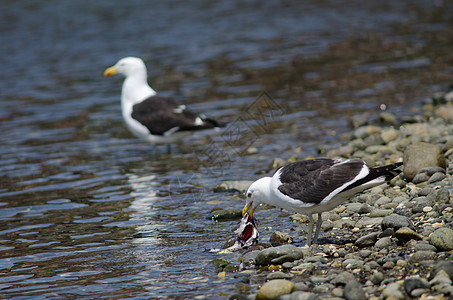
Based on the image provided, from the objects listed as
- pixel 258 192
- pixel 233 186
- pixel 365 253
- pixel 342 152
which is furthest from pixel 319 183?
pixel 342 152

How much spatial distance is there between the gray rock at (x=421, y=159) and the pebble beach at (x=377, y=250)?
0.01 meters

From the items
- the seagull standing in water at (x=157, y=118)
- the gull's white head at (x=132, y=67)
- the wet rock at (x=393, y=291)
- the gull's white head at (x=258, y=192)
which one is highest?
the gull's white head at (x=132, y=67)

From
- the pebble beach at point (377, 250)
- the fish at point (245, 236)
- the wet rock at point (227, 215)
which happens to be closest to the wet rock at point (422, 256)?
the pebble beach at point (377, 250)

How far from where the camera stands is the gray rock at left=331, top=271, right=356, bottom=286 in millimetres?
5269

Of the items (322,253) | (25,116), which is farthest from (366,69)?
(322,253)

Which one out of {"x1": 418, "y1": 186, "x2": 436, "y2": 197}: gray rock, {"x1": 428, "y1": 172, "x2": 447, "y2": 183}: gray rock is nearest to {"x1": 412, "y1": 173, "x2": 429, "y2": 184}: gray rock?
{"x1": 428, "y1": 172, "x2": 447, "y2": 183}: gray rock

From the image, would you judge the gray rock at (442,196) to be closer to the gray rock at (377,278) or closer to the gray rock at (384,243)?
the gray rock at (384,243)

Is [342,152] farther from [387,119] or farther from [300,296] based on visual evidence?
[300,296]

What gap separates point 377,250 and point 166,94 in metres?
10.5

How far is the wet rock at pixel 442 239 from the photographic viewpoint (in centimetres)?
562

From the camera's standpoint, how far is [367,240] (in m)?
6.16

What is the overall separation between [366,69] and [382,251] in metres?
11.5

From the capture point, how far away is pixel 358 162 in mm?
6324

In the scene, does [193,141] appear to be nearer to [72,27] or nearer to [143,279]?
[143,279]
